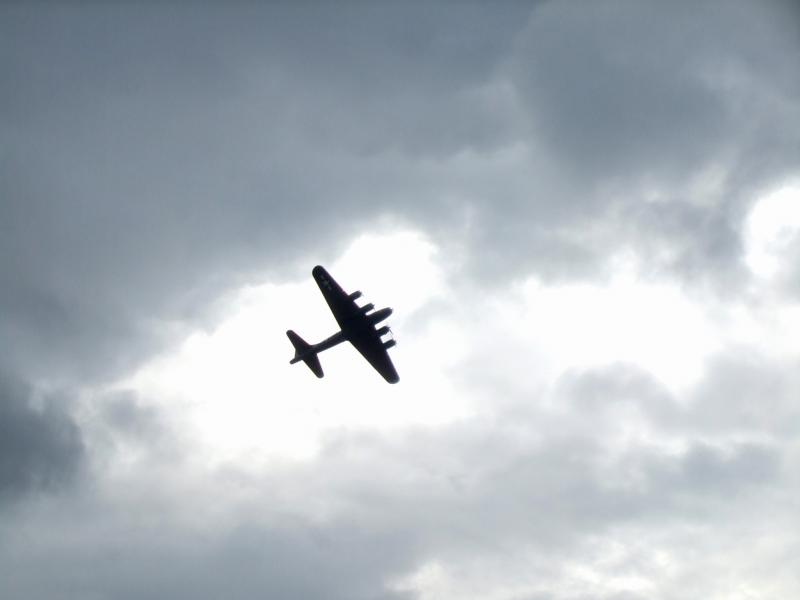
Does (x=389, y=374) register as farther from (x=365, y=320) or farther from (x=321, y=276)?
(x=321, y=276)

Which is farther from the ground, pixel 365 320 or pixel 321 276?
pixel 321 276

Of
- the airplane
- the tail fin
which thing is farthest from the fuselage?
the tail fin

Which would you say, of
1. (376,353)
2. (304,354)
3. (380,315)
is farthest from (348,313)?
(304,354)

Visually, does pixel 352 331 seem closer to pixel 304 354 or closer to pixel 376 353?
pixel 376 353

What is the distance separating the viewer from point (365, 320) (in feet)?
263

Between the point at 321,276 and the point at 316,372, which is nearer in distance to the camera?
the point at 321,276

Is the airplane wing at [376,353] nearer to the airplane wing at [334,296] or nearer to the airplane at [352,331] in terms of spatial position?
the airplane at [352,331]

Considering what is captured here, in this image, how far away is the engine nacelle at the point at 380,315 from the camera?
79375 mm

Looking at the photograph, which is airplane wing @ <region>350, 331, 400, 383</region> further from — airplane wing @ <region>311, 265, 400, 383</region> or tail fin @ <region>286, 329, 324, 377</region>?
tail fin @ <region>286, 329, 324, 377</region>

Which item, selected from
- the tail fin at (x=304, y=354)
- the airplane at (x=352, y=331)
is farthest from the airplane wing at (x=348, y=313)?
the tail fin at (x=304, y=354)

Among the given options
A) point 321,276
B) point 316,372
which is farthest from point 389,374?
point 321,276

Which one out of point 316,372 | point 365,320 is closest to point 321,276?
point 365,320

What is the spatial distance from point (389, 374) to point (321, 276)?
A: 50.0 ft

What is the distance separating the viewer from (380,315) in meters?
79.4
